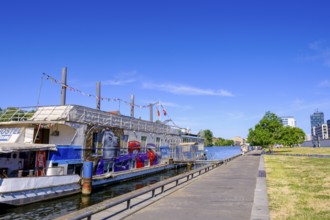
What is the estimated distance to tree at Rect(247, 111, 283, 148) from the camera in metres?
65.6

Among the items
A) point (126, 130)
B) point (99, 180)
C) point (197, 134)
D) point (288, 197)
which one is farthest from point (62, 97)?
point (197, 134)

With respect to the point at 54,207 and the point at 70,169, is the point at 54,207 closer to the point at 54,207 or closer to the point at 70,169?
the point at 54,207

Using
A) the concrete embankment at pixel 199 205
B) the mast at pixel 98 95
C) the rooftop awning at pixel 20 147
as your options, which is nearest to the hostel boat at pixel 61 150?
the rooftop awning at pixel 20 147

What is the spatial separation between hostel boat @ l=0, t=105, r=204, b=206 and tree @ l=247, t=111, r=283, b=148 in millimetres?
38764

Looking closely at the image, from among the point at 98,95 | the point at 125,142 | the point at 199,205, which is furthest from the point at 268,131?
the point at 199,205

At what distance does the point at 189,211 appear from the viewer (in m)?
10.8

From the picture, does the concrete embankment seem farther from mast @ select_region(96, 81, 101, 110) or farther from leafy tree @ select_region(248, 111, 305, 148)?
leafy tree @ select_region(248, 111, 305, 148)

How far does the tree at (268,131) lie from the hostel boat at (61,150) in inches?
1526

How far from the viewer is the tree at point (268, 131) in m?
65.6

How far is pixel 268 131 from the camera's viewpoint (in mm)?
68000

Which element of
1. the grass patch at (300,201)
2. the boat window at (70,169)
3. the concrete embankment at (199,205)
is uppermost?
the boat window at (70,169)

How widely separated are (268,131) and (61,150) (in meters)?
56.5

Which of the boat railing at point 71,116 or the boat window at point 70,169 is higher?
the boat railing at point 71,116

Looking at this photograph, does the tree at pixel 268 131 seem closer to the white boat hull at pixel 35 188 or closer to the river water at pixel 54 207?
the river water at pixel 54 207
